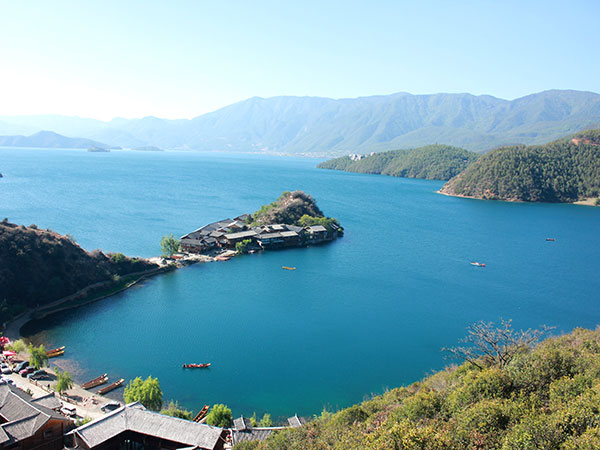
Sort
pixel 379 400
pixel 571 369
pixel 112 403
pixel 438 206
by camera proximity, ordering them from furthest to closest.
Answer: pixel 438 206 → pixel 112 403 → pixel 379 400 → pixel 571 369

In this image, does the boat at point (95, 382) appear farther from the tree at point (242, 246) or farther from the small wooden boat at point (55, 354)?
the tree at point (242, 246)

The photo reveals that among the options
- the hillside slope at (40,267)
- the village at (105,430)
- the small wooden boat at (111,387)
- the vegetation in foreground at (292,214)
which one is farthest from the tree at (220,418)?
the vegetation in foreground at (292,214)

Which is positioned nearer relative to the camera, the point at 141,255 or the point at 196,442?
the point at 196,442

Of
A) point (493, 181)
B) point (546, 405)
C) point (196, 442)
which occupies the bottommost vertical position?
point (196, 442)

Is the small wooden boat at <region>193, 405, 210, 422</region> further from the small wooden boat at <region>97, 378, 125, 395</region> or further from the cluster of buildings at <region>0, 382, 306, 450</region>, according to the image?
the small wooden boat at <region>97, 378, 125, 395</region>

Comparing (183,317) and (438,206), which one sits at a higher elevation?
(438,206)

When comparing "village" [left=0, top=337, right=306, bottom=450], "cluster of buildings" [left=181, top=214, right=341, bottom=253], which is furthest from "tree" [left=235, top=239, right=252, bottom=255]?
"village" [left=0, top=337, right=306, bottom=450]

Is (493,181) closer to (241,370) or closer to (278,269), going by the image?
(278,269)

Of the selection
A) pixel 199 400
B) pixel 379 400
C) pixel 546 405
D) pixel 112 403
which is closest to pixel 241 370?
pixel 199 400
